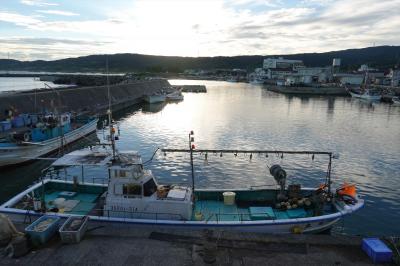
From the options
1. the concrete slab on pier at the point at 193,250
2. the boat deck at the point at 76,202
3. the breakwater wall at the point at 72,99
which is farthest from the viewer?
the breakwater wall at the point at 72,99

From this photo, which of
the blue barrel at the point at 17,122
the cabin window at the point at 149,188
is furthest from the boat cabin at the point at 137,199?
the blue barrel at the point at 17,122

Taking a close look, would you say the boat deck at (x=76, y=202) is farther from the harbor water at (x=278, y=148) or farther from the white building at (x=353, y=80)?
the white building at (x=353, y=80)

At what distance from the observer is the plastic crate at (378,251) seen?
39.8ft

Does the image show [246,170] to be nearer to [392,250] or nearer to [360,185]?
[360,185]

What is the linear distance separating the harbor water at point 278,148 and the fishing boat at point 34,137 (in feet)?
4.20

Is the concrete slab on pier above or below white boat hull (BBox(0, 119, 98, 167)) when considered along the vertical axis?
above

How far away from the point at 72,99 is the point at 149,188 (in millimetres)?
54082

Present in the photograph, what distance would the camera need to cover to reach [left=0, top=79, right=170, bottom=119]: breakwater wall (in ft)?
160

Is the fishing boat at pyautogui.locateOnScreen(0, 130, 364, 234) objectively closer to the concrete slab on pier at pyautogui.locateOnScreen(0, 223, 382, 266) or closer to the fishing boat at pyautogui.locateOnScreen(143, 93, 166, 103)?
the concrete slab on pier at pyautogui.locateOnScreen(0, 223, 382, 266)

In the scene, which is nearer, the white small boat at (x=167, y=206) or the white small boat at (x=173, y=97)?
the white small boat at (x=167, y=206)

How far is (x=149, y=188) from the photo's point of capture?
53.6 feet

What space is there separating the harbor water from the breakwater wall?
798 centimetres

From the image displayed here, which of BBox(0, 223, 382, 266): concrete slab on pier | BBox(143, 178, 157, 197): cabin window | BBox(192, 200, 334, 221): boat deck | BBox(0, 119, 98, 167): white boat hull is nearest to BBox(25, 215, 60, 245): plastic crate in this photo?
BBox(0, 223, 382, 266): concrete slab on pier

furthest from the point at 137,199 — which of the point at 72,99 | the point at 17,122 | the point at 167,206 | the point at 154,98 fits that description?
the point at 154,98
